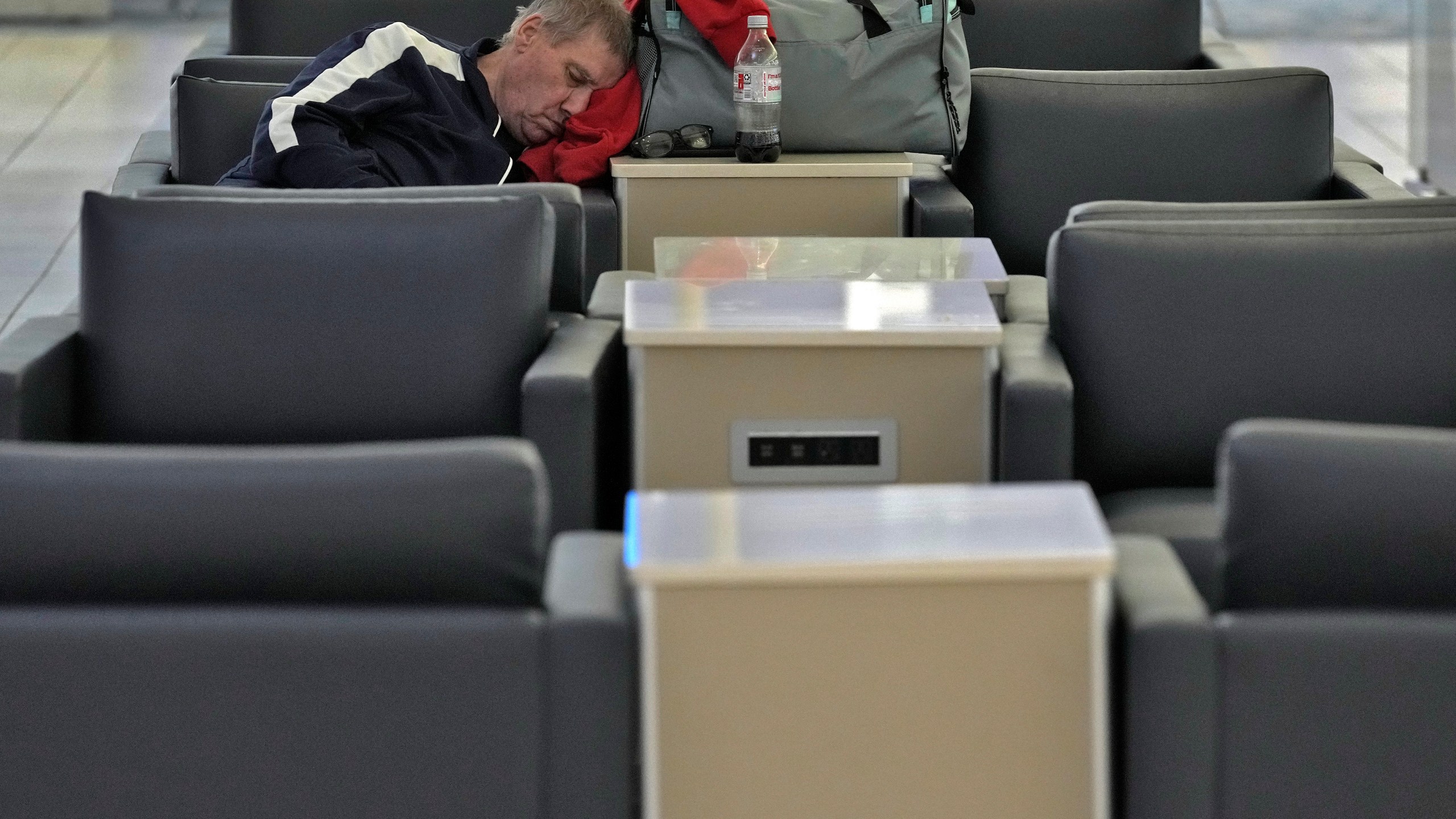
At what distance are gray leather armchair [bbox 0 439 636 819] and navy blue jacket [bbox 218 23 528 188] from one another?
1.65 metres

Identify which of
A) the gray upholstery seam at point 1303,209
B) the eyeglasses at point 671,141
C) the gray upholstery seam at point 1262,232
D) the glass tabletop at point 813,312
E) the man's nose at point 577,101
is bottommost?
the glass tabletop at point 813,312

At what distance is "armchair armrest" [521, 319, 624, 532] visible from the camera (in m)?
2.27

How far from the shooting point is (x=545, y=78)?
338 cm

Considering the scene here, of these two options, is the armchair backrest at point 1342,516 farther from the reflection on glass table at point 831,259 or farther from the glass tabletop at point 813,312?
the reflection on glass table at point 831,259

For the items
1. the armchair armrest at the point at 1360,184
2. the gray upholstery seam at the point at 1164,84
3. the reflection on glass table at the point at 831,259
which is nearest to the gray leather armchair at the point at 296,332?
the reflection on glass table at the point at 831,259

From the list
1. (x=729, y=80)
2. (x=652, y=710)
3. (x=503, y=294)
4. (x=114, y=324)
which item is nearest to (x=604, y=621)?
(x=652, y=710)

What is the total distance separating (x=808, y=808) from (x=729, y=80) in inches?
89.6

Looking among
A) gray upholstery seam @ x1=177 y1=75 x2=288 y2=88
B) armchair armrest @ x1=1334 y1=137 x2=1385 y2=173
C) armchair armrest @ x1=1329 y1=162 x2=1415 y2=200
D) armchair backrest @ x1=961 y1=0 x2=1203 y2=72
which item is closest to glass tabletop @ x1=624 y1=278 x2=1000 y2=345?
armchair armrest @ x1=1329 y1=162 x2=1415 y2=200

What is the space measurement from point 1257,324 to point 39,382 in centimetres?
162

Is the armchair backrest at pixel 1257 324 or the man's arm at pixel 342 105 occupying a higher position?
the man's arm at pixel 342 105

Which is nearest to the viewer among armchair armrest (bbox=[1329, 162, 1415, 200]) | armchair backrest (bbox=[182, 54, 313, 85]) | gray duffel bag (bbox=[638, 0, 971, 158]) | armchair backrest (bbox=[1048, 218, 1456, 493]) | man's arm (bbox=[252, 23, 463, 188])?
armchair backrest (bbox=[1048, 218, 1456, 493])

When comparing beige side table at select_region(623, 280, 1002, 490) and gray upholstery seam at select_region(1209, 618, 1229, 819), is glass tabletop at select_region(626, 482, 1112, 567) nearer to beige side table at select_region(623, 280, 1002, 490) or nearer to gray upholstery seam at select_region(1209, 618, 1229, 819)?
gray upholstery seam at select_region(1209, 618, 1229, 819)

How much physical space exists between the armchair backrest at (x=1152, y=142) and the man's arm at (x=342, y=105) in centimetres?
111

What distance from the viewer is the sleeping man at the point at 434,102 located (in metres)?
3.00
